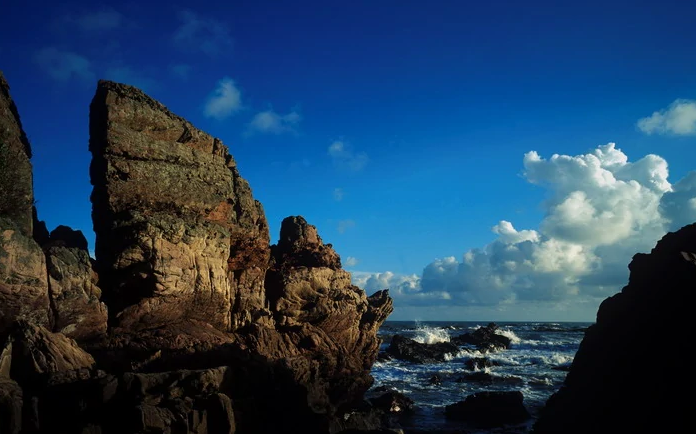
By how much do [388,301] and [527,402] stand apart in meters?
11.8

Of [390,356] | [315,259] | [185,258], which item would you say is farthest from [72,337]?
[390,356]

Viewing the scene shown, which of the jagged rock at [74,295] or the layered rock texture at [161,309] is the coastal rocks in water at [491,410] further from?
the jagged rock at [74,295]

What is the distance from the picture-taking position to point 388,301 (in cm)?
3438

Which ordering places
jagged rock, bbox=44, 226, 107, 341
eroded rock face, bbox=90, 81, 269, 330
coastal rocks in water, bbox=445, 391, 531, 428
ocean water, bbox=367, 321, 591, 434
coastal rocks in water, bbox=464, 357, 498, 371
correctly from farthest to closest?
coastal rocks in water, bbox=464, 357, 498, 371 → ocean water, bbox=367, 321, 591, 434 → coastal rocks in water, bbox=445, 391, 531, 428 → eroded rock face, bbox=90, 81, 269, 330 → jagged rock, bbox=44, 226, 107, 341

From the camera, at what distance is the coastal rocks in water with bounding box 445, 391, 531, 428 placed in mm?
25312

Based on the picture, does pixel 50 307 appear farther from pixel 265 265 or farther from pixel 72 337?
pixel 265 265

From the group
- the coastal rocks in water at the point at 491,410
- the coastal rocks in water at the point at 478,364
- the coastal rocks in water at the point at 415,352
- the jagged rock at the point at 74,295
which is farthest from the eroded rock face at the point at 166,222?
the coastal rocks in water at the point at 415,352

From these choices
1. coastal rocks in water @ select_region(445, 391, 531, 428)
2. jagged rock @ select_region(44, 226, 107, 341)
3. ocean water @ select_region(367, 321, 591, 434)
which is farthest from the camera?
ocean water @ select_region(367, 321, 591, 434)

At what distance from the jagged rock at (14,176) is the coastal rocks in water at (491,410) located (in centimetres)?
2409

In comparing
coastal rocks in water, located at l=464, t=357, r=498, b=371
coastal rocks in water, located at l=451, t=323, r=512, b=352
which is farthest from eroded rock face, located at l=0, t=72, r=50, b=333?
coastal rocks in water, located at l=451, t=323, r=512, b=352

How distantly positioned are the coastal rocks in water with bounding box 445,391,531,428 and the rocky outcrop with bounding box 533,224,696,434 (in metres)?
6.76

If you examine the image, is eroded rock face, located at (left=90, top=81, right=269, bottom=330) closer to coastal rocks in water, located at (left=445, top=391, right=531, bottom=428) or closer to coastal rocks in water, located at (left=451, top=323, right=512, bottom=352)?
coastal rocks in water, located at (left=445, top=391, right=531, bottom=428)

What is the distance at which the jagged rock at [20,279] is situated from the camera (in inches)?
639

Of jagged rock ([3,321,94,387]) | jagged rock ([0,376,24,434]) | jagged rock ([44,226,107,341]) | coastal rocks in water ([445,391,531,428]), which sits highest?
jagged rock ([44,226,107,341])
